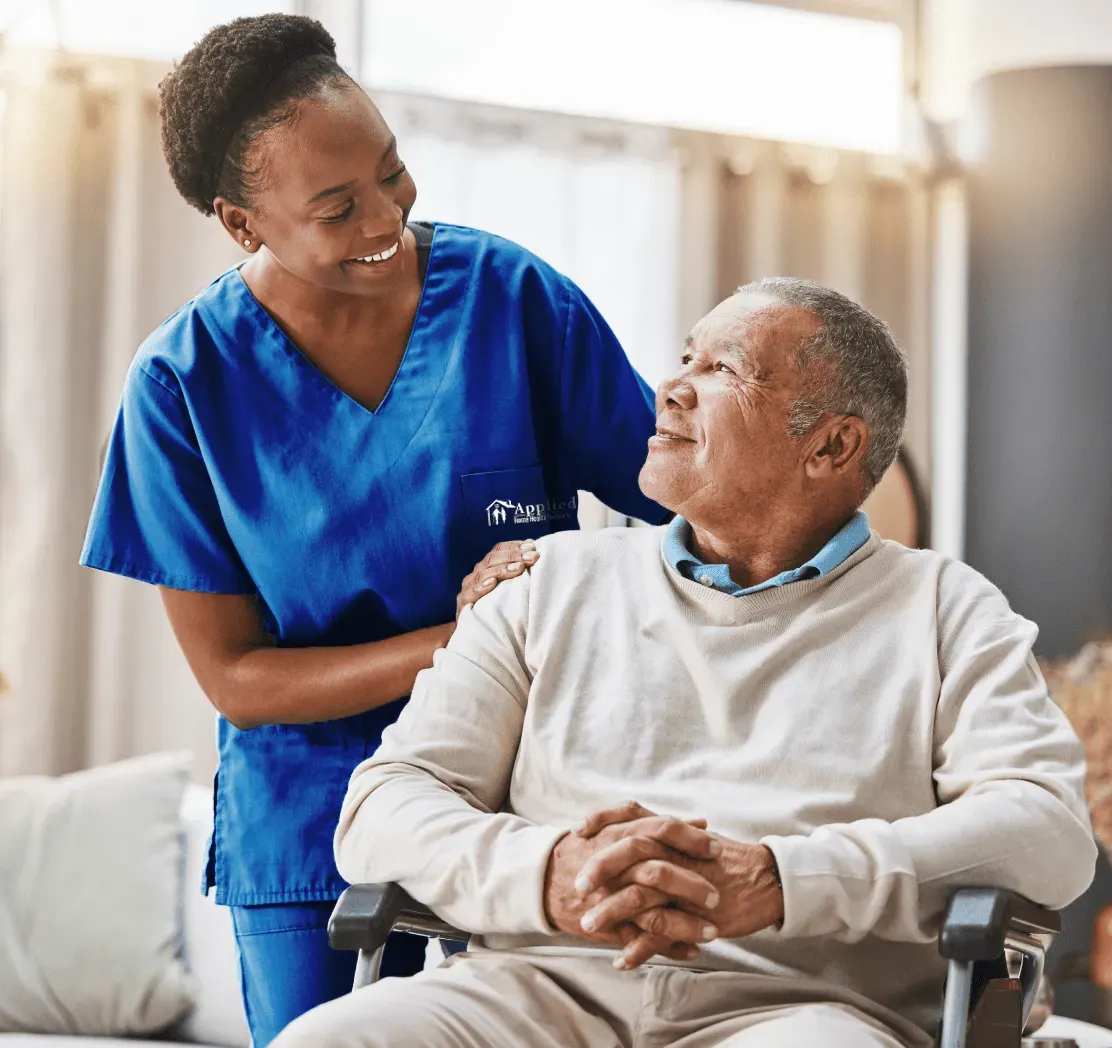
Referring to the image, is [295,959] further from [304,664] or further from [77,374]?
[77,374]

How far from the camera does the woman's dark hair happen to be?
5.27 feet

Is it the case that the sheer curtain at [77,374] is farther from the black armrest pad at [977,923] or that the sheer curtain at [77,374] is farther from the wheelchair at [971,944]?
the black armrest pad at [977,923]

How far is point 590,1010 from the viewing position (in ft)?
4.76

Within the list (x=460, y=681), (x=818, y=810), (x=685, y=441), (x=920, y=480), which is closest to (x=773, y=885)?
(x=818, y=810)

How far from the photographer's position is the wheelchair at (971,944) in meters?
1.27

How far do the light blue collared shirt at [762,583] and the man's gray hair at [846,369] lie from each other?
0.10 m

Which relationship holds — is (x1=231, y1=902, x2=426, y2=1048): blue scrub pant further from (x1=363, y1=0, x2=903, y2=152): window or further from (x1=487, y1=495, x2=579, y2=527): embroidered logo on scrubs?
(x1=363, y1=0, x2=903, y2=152): window

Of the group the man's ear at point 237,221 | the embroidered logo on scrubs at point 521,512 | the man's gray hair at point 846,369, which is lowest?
the embroidered logo on scrubs at point 521,512

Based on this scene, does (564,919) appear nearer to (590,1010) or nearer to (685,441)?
(590,1010)

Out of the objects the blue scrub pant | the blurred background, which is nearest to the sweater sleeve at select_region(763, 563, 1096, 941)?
the blue scrub pant

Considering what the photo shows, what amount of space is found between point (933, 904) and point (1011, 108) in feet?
8.96

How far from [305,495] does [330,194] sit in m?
0.36

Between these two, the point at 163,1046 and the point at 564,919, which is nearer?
the point at 564,919

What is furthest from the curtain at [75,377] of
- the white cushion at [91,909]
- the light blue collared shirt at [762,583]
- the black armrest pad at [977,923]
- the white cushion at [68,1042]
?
the black armrest pad at [977,923]
